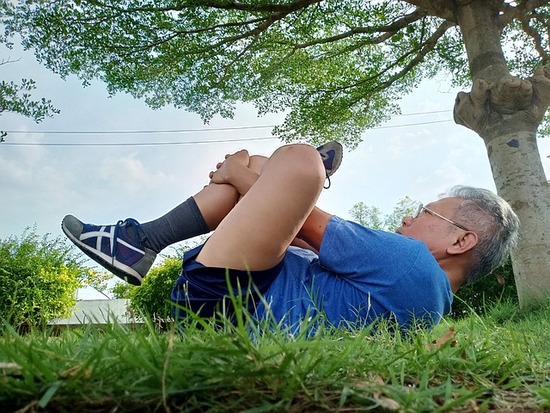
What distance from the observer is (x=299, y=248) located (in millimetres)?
2334

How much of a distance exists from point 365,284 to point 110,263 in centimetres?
111

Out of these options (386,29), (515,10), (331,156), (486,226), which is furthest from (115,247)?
(386,29)

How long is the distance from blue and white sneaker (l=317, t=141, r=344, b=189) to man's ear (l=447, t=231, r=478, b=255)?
75 centimetres

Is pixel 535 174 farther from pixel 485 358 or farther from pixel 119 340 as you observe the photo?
pixel 119 340

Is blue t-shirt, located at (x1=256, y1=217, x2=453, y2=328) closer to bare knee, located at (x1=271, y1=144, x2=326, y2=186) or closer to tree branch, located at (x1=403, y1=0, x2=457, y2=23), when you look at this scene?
bare knee, located at (x1=271, y1=144, x2=326, y2=186)

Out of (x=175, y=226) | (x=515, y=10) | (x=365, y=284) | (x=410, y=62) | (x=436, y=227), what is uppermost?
(x=410, y=62)

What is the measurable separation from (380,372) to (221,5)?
23.2ft

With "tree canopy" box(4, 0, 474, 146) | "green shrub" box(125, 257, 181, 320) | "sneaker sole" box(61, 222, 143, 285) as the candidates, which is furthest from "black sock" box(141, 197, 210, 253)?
"green shrub" box(125, 257, 181, 320)

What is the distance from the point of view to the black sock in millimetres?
2266

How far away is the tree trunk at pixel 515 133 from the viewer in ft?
16.8

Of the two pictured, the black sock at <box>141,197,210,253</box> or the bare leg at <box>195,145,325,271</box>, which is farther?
the black sock at <box>141,197,210,253</box>

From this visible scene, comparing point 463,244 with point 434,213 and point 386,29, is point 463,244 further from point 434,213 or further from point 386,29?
point 386,29

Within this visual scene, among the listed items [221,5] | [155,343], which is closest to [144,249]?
[155,343]

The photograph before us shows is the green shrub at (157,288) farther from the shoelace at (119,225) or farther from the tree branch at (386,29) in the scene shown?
the shoelace at (119,225)
